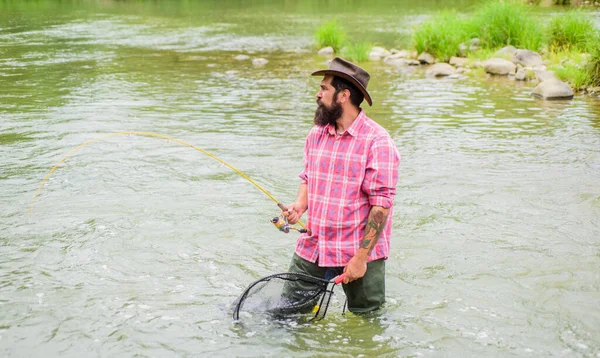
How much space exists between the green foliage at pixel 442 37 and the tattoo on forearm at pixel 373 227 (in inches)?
641

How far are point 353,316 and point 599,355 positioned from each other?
1.64 meters

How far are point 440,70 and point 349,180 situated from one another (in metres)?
14.5

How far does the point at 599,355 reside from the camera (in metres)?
4.47

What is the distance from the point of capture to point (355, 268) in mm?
4117

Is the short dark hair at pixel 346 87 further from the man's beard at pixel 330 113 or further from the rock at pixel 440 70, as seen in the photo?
the rock at pixel 440 70

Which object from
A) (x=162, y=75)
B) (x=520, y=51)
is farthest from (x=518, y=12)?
(x=162, y=75)

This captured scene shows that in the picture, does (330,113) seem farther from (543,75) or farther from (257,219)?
(543,75)

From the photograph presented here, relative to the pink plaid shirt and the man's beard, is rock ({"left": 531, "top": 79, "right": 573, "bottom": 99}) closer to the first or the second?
the pink plaid shirt

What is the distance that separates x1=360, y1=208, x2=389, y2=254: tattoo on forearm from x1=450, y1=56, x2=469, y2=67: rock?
50.9 feet

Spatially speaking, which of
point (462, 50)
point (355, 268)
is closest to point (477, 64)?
point (462, 50)

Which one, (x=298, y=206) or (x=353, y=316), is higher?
(x=298, y=206)

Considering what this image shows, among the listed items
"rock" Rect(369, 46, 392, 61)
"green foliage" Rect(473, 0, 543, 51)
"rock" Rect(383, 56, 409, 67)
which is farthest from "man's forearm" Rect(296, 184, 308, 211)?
"rock" Rect(369, 46, 392, 61)

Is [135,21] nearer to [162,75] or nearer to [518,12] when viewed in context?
[162,75]

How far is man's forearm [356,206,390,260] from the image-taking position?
4.07 m
